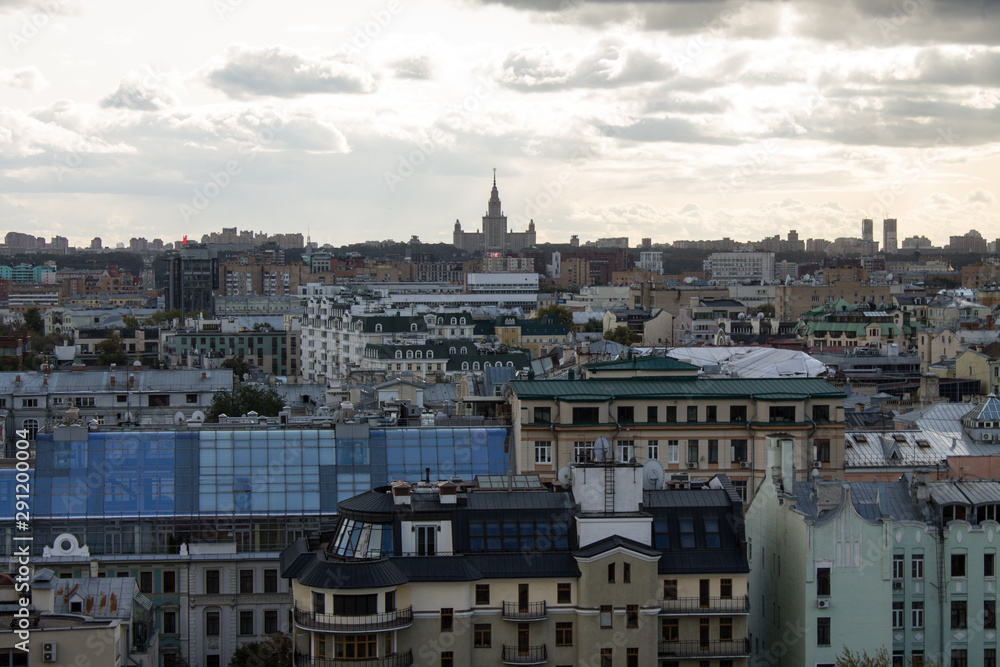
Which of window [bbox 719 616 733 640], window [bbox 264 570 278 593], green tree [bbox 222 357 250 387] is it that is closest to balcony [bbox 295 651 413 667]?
window [bbox 719 616 733 640]

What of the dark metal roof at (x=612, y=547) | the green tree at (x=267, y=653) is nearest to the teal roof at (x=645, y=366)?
the green tree at (x=267, y=653)

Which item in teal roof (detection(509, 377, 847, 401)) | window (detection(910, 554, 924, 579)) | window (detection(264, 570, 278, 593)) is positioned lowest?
window (detection(264, 570, 278, 593))

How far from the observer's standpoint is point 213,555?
149ft

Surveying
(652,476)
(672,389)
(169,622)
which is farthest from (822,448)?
(169,622)

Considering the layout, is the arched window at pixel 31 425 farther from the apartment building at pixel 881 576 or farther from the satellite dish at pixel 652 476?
the apartment building at pixel 881 576

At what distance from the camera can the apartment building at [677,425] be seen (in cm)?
4872

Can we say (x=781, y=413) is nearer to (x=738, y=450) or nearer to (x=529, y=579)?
(x=738, y=450)

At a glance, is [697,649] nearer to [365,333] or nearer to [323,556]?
[323,556]

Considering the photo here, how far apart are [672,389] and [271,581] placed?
1379 cm

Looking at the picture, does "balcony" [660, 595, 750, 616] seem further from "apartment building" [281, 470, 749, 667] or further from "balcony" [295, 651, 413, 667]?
"balcony" [295, 651, 413, 667]

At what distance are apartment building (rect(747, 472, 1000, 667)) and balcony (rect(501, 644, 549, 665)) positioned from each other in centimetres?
631

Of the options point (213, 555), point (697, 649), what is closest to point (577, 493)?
point (697, 649)

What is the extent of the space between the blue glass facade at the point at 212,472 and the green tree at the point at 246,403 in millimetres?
34718

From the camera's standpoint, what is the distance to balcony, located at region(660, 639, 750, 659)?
35469 millimetres
